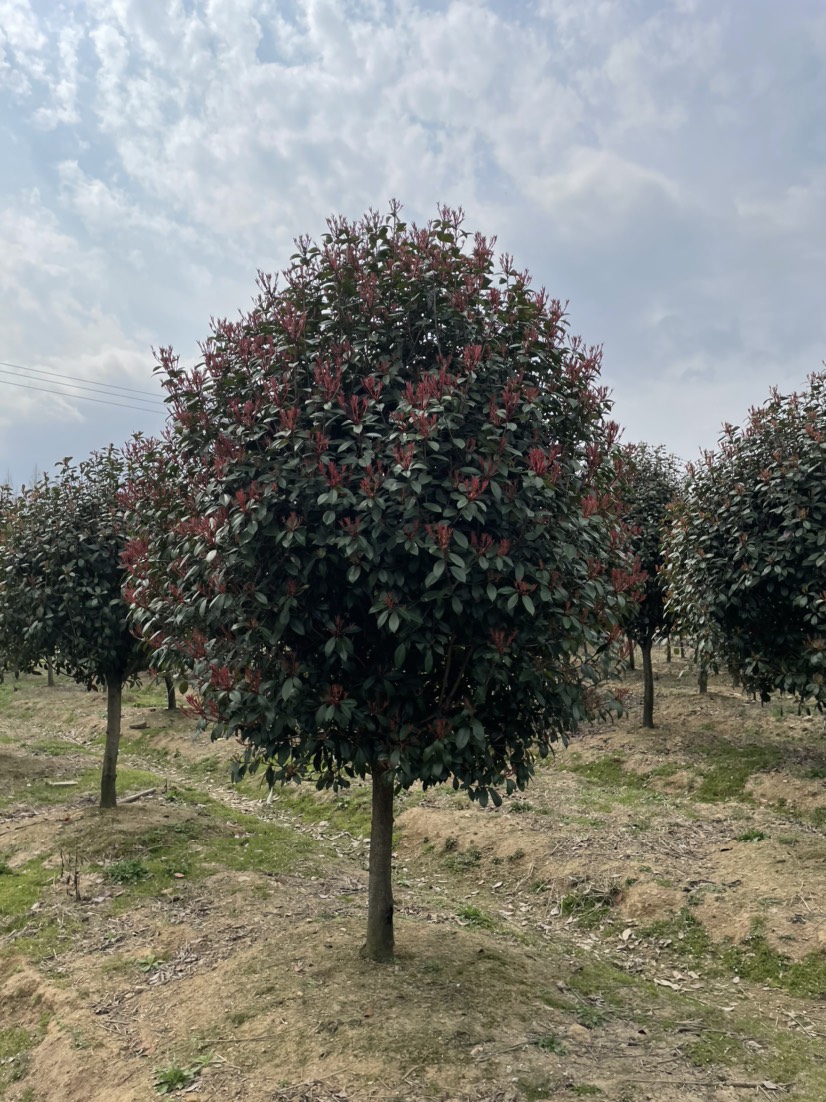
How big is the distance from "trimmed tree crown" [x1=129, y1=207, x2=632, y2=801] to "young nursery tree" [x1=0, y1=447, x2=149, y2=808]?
5.28m

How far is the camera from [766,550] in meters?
10.1

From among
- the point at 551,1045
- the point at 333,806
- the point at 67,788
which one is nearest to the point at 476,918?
the point at 551,1045

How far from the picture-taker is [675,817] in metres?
11.6

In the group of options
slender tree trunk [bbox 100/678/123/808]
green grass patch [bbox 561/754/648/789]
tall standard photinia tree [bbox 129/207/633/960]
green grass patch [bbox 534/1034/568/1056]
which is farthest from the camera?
green grass patch [bbox 561/754/648/789]

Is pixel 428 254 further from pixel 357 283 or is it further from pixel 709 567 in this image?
pixel 709 567

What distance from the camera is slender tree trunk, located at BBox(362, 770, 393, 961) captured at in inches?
257

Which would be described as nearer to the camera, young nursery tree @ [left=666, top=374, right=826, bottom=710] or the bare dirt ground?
the bare dirt ground

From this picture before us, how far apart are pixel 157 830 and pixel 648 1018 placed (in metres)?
7.31

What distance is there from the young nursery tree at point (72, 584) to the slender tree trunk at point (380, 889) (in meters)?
5.45

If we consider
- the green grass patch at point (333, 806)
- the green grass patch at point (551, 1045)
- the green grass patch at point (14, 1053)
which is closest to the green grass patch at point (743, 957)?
the green grass patch at point (551, 1045)

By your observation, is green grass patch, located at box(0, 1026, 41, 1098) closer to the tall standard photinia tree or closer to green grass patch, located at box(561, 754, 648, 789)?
the tall standard photinia tree

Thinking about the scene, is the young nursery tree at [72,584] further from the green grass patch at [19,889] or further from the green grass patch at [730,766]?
the green grass patch at [730,766]

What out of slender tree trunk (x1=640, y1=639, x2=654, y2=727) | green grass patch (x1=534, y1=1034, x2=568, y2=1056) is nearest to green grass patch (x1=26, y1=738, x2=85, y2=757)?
slender tree trunk (x1=640, y1=639, x2=654, y2=727)

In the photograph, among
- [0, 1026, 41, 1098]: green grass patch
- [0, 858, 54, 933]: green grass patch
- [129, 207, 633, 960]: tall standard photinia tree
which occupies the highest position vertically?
[129, 207, 633, 960]: tall standard photinia tree
